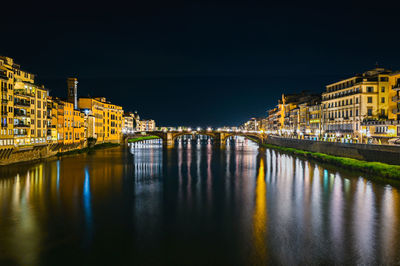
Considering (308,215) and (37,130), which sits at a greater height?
(37,130)

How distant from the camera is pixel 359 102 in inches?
2948

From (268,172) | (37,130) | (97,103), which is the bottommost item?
(268,172)

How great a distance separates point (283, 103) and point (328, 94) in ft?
186

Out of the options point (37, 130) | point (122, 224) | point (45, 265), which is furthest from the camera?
point (37, 130)

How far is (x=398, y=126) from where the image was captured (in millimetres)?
59219

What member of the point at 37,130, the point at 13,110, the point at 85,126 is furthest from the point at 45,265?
the point at 85,126

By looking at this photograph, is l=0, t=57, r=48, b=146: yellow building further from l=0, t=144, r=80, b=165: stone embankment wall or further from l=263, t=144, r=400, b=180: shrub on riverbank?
l=263, t=144, r=400, b=180: shrub on riverbank

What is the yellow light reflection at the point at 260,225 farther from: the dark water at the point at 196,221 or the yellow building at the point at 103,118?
the yellow building at the point at 103,118

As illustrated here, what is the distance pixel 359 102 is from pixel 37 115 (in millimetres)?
68754

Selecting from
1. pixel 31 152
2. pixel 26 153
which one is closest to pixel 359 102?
pixel 31 152

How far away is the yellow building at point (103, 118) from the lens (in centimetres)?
10950

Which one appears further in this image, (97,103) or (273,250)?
(97,103)

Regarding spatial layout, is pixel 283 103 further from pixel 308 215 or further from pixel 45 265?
pixel 45 265

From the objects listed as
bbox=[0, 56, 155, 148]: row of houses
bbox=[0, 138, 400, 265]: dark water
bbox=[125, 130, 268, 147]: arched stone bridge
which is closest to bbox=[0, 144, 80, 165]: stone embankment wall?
bbox=[0, 56, 155, 148]: row of houses
